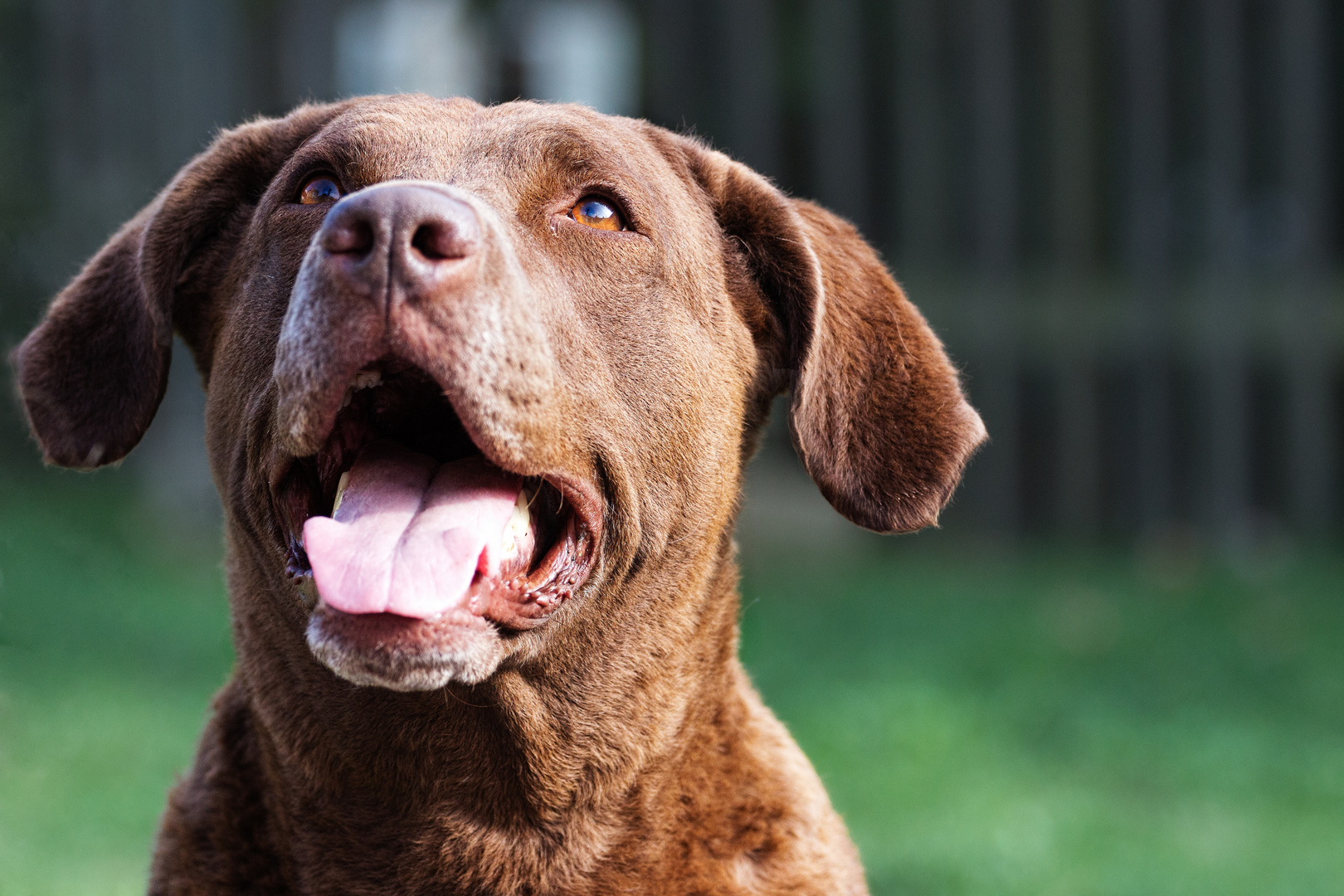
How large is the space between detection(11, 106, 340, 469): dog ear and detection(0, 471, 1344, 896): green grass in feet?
3.97

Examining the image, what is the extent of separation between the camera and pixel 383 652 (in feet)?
8.44

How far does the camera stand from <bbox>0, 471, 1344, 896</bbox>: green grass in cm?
520

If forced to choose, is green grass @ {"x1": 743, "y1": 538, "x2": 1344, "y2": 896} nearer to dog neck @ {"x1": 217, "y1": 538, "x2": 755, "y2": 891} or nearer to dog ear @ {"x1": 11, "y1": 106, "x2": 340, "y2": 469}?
dog neck @ {"x1": 217, "y1": 538, "x2": 755, "y2": 891}

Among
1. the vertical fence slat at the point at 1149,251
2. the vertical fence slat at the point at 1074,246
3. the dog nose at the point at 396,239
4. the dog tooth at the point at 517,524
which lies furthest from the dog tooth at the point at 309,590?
the vertical fence slat at the point at 1149,251

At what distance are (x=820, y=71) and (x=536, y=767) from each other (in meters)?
7.78

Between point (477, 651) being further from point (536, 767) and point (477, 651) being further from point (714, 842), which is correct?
point (714, 842)

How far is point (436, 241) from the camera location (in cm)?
255

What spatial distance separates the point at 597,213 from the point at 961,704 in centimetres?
405

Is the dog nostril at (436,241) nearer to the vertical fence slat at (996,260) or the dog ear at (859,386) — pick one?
the dog ear at (859,386)

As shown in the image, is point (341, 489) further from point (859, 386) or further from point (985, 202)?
point (985, 202)

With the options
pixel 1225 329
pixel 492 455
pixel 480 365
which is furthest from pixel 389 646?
pixel 1225 329

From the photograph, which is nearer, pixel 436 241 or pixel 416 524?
pixel 436 241

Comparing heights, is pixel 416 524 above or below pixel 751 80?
above

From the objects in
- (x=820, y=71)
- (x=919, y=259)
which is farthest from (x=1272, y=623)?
(x=820, y=71)
